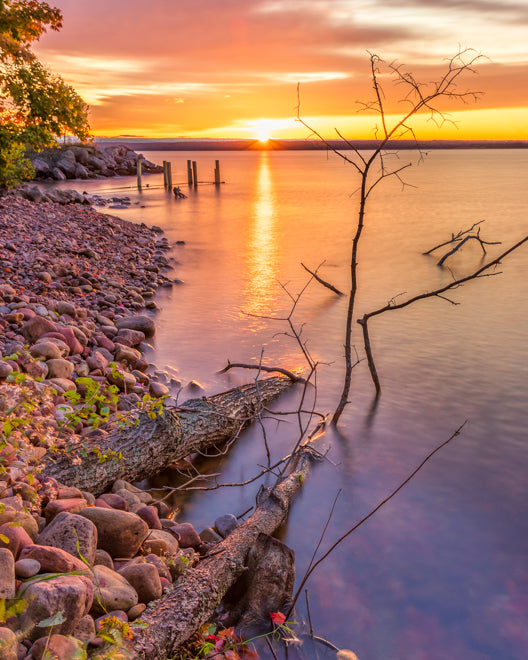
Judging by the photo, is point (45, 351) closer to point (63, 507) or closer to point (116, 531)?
point (63, 507)

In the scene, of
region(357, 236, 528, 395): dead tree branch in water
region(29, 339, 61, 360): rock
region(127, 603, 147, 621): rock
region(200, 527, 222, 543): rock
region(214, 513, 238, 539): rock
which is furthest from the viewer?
region(29, 339, 61, 360): rock

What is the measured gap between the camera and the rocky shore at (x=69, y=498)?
2.78m

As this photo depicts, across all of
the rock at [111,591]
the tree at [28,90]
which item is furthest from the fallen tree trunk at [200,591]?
the tree at [28,90]

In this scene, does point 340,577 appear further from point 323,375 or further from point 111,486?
point 323,375

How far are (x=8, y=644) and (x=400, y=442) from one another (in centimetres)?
543

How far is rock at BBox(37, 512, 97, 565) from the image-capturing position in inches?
132

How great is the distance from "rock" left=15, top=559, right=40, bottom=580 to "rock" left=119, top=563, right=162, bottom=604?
672 millimetres

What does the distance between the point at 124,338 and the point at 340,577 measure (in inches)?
219

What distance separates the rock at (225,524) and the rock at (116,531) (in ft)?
3.63

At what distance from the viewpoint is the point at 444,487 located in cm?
606

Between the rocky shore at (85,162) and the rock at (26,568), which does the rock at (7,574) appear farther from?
the rocky shore at (85,162)

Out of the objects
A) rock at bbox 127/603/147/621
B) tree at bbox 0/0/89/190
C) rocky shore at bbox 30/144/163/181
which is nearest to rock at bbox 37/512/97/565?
rock at bbox 127/603/147/621

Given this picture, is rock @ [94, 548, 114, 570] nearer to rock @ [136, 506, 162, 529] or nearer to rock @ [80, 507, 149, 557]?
rock @ [80, 507, 149, 557]

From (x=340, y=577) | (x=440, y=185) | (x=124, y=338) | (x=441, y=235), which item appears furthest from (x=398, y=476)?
(x=440, y=185)
